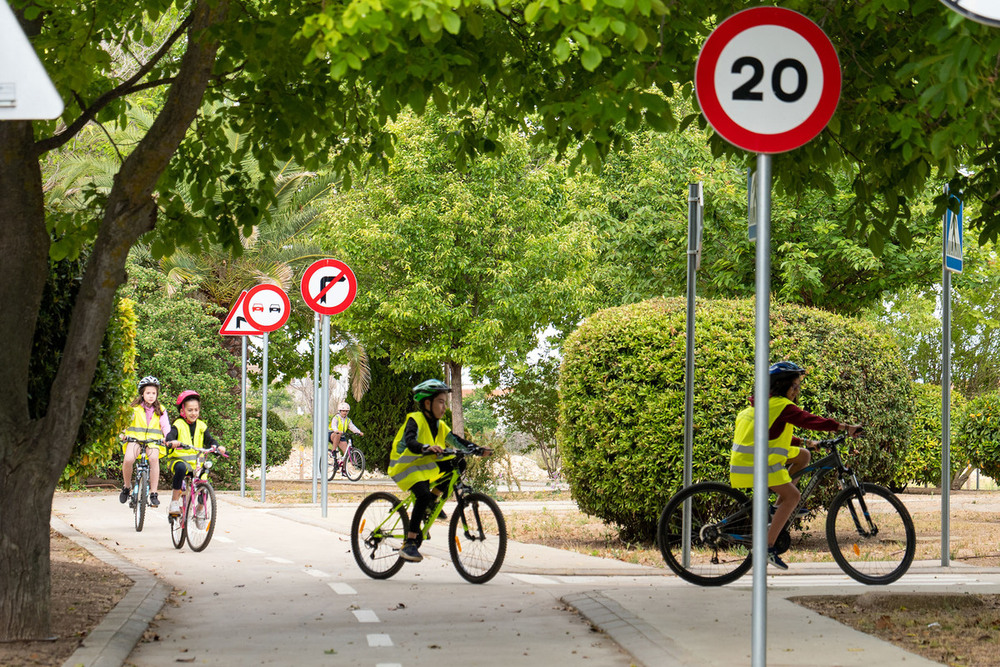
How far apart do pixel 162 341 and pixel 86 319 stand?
19.3 metres

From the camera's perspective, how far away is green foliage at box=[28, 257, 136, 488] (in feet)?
29.1

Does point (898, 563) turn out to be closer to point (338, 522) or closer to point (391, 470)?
point (391, 470)

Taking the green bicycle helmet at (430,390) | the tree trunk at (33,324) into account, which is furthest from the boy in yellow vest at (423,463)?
the tree trunk at (33,324)

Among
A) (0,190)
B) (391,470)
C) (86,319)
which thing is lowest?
(391,470)

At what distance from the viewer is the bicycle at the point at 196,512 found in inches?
506

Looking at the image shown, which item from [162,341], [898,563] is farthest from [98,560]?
[162,341]

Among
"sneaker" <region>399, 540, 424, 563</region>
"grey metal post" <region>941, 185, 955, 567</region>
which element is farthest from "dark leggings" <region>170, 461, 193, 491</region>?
"grey metal post" <region>941, 185, 955, 567</region>

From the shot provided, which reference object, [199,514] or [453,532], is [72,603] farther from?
[199,514]

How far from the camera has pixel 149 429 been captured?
16188 mm

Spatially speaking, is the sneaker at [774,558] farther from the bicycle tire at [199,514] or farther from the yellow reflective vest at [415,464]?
the bicycle tire at [199,514]

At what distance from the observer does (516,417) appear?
3466 centimetres

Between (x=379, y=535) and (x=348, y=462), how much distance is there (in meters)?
22.7

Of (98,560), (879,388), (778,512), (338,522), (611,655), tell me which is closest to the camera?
(611,655)

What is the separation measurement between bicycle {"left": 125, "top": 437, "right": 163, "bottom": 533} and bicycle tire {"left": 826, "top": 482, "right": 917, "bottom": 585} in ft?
28.8
